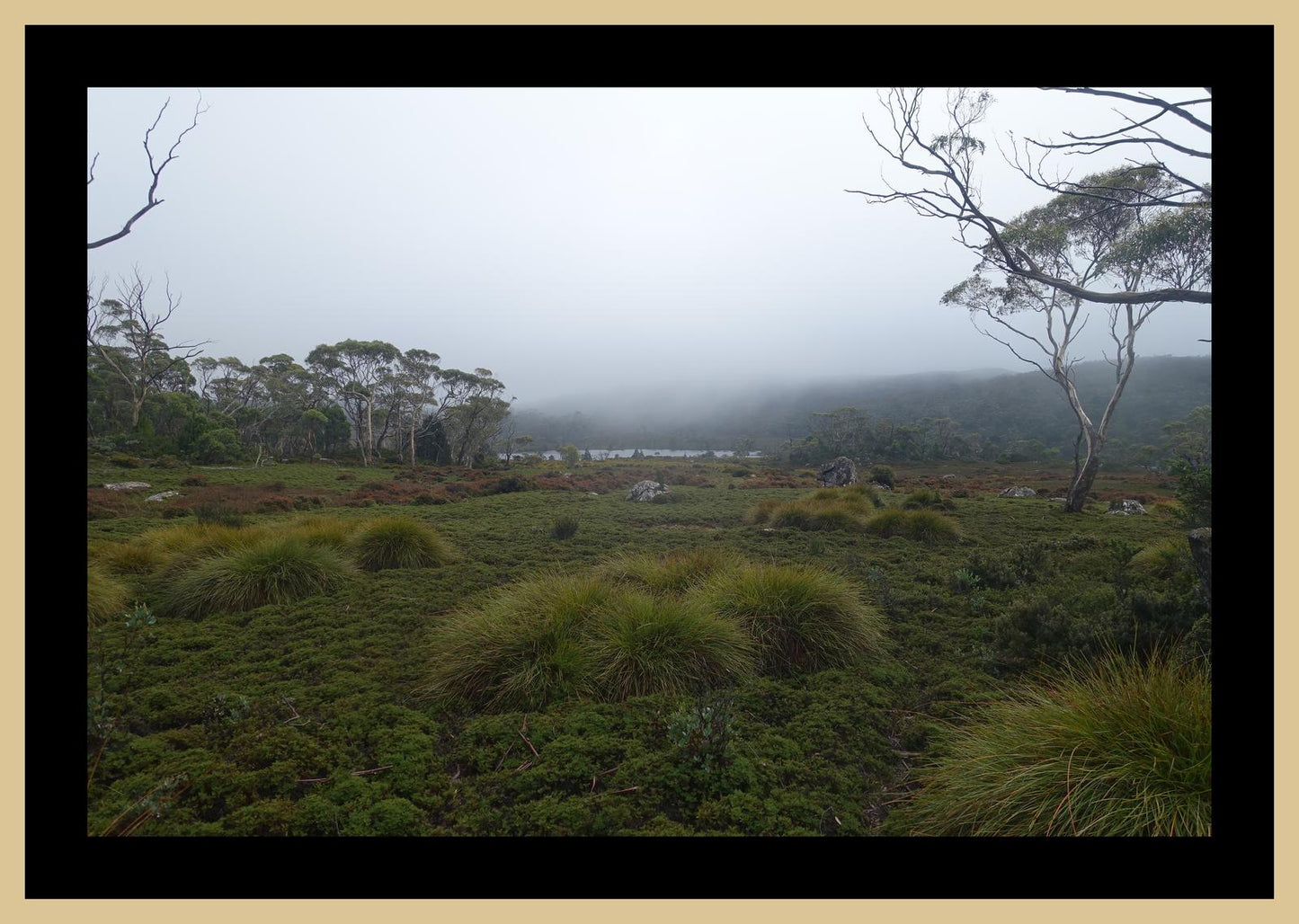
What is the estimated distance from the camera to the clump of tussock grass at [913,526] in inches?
235

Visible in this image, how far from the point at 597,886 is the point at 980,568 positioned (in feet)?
14.4

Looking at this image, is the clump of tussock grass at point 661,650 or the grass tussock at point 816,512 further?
the grass tussock at point 816,512

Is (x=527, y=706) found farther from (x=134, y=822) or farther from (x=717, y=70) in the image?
(x=717, y=70)

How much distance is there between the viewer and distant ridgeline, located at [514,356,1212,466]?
12195 mm

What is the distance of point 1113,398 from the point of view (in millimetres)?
10062

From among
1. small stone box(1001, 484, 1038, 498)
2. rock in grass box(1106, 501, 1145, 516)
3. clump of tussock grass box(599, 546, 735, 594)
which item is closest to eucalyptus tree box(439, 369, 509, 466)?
clump of tussock grass box(599, 546, 735, 594)

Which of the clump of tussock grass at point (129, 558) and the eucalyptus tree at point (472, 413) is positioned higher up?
the eucalyptus tree at point (472, 413)

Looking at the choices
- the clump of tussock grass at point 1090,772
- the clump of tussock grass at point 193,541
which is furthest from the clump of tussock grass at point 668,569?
the clump of tussock grass at point 193,541

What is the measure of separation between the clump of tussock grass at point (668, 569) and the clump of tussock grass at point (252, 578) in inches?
104

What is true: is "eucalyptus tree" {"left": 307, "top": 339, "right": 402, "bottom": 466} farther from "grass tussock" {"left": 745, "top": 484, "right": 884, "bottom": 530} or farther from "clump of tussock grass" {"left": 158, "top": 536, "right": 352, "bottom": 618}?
"grass tussock" {"left": 745, "top": 484, "right": 884, "bottom": 530}

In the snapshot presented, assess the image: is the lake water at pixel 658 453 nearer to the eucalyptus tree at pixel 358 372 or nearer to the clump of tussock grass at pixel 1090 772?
→ the eucalyptus tree at pixel 358 372

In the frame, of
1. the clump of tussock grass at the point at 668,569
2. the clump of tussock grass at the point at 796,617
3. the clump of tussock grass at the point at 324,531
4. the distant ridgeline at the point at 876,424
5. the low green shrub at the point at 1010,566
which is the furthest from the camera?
the distant ridgeline at the point at 876,424

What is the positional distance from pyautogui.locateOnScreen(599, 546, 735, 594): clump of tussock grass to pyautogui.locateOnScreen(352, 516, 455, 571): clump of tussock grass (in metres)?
2.14

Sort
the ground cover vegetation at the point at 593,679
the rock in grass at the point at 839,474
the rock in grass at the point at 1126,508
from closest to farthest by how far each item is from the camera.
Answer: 1. the ground cover vegetation at the point at 593,679
2. the rock in grass at the point at 1126,508
3. the rock in grass at the point at 839,474
